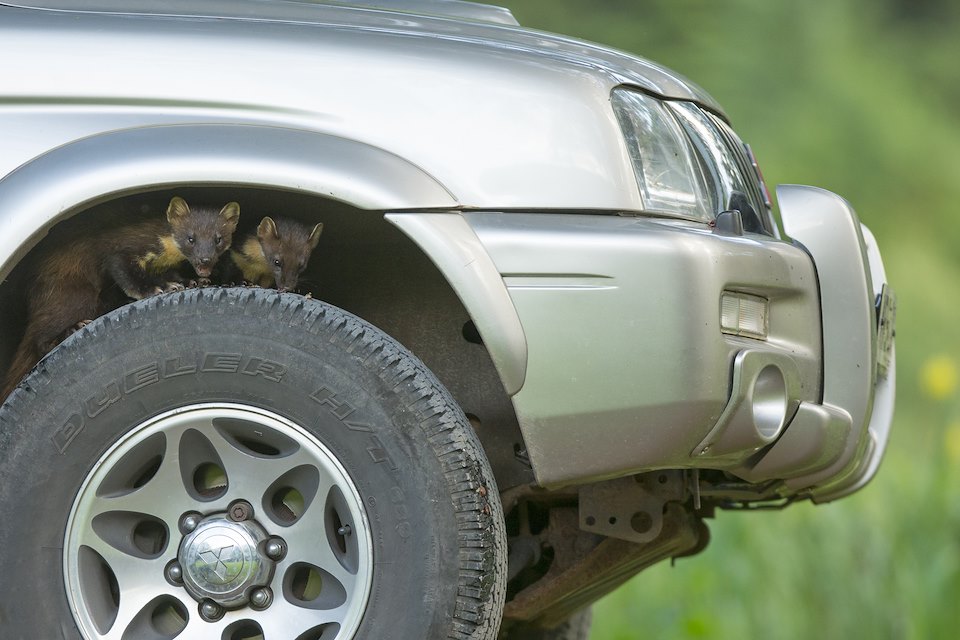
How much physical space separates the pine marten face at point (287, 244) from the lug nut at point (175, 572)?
73cm

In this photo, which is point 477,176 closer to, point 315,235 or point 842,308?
point 315,235

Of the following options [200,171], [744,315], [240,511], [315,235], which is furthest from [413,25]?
[240,511]

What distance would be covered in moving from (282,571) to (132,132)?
41.5 inches

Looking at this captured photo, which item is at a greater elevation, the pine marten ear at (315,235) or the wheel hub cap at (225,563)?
the pine marten ear at (315,235)

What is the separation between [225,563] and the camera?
2.57m

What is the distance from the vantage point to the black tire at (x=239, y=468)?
2537 mm

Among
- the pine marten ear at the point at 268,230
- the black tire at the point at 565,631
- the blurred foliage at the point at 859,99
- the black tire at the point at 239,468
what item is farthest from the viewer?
the blurred foliage at the point at 859,99

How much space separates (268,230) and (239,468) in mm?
671

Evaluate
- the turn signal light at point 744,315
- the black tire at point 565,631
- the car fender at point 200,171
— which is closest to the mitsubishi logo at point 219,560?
the car fender at point 200,171

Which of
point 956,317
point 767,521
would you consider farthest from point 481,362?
point 956,317

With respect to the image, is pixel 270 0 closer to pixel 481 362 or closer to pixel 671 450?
pixel 481 362

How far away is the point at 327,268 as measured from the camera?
329 cm

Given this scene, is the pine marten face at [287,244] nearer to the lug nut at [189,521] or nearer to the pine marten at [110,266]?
the pine marten at [110,266]

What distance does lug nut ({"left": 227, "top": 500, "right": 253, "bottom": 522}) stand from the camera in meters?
2.62
